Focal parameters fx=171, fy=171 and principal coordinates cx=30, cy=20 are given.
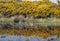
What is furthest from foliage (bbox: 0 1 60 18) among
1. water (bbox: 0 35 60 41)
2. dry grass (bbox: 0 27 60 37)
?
water (bbox: 0 35 60 41)

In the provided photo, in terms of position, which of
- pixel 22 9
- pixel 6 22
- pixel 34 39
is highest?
pixel 22 9

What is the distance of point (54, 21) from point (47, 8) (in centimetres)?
39

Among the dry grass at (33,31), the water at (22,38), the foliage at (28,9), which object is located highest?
the foliage at (28,9)

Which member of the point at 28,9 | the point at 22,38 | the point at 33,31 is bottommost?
the point at 22,38

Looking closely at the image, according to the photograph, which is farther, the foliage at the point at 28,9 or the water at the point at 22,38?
the foliage at the point at 28,9

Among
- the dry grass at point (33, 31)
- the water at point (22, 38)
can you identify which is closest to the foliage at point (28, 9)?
the dry grass at point (33, 31)

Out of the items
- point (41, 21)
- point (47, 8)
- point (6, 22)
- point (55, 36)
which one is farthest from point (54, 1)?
point (6, 22)

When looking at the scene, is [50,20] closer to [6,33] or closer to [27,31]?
[27,31]

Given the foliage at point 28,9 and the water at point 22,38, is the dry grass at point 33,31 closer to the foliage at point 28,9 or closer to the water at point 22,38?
the water at point 22,38

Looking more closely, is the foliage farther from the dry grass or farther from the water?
the water

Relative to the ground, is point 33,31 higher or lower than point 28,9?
lower

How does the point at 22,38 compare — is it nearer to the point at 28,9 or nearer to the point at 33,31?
the point at 33,31

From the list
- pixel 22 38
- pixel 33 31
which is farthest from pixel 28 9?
pixel 22 38

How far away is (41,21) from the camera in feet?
14.7
